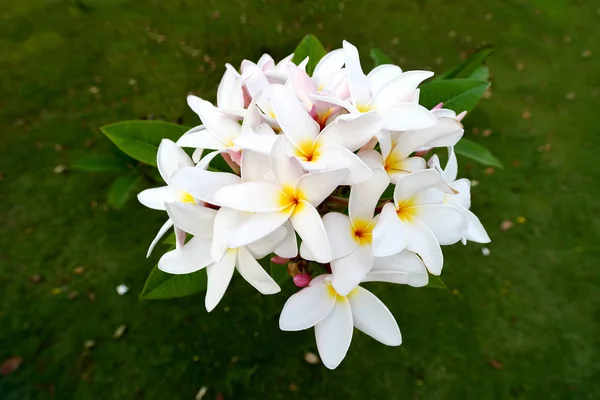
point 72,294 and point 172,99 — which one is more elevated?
point 172,99

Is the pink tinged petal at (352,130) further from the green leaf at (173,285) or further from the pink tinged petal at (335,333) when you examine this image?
the green leaf at (173,285)

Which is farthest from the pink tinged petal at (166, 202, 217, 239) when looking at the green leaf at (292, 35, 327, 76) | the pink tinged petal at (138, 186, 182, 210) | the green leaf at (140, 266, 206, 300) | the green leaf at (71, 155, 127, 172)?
the green leaf at (71, 155, 127, 172)

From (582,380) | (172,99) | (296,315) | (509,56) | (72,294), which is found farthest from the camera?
(509,56)

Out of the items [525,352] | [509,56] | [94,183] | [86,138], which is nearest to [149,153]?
[94,183]

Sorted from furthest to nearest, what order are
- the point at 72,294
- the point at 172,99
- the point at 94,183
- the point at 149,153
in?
the point at 172,99 < the point at 94,183 < the point at 72,294 < the point at 149,153

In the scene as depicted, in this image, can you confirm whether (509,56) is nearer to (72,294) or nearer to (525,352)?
(525,352)

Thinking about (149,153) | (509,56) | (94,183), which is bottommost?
(94,183)

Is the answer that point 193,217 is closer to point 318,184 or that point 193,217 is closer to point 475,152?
point 318,184
